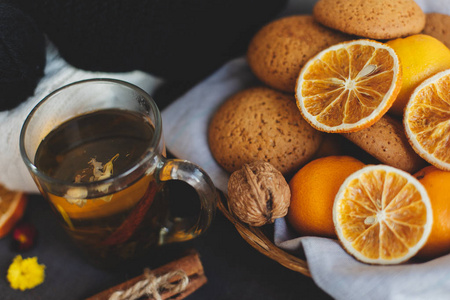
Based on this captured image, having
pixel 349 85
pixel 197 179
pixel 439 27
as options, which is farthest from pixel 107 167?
pixel 439 27

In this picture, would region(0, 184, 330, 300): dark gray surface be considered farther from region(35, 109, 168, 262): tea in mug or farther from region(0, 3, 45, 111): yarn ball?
region(0, 3, 45, 111): yarn ball

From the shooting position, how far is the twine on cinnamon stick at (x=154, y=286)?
2.42 ft

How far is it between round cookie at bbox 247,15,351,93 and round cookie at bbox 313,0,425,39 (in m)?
0.04

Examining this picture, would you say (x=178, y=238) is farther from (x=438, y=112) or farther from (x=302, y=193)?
(x=438, y=112)

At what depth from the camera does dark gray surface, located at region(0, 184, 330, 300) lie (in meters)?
0.82

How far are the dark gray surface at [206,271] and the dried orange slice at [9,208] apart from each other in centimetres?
4

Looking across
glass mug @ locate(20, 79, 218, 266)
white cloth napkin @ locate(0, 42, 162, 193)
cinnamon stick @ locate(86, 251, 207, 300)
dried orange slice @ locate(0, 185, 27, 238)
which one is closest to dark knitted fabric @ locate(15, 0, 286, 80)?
white cloth napkin @ locate(0, 42, 162, 193)

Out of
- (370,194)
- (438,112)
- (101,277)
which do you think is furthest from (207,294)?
(438,112)

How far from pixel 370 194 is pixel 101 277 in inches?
23.3

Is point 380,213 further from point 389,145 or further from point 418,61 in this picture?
point 418,61

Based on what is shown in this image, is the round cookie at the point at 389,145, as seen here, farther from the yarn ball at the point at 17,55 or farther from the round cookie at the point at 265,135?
the yarn ball at the point at 17,55

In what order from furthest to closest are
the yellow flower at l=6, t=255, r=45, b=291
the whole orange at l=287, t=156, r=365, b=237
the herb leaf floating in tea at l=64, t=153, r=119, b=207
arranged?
the yellow flower at l=6, t=255, r=45, b=291 → the whole orange at l=287, t=156, r=365, b=237 → the herb leaf floating in tea at l=64, t=153, r=119, b=207

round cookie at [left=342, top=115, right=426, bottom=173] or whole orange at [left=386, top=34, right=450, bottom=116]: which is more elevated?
whole orange at [left=386, top=34, right=450, bottom=116]

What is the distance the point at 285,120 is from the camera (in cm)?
81
